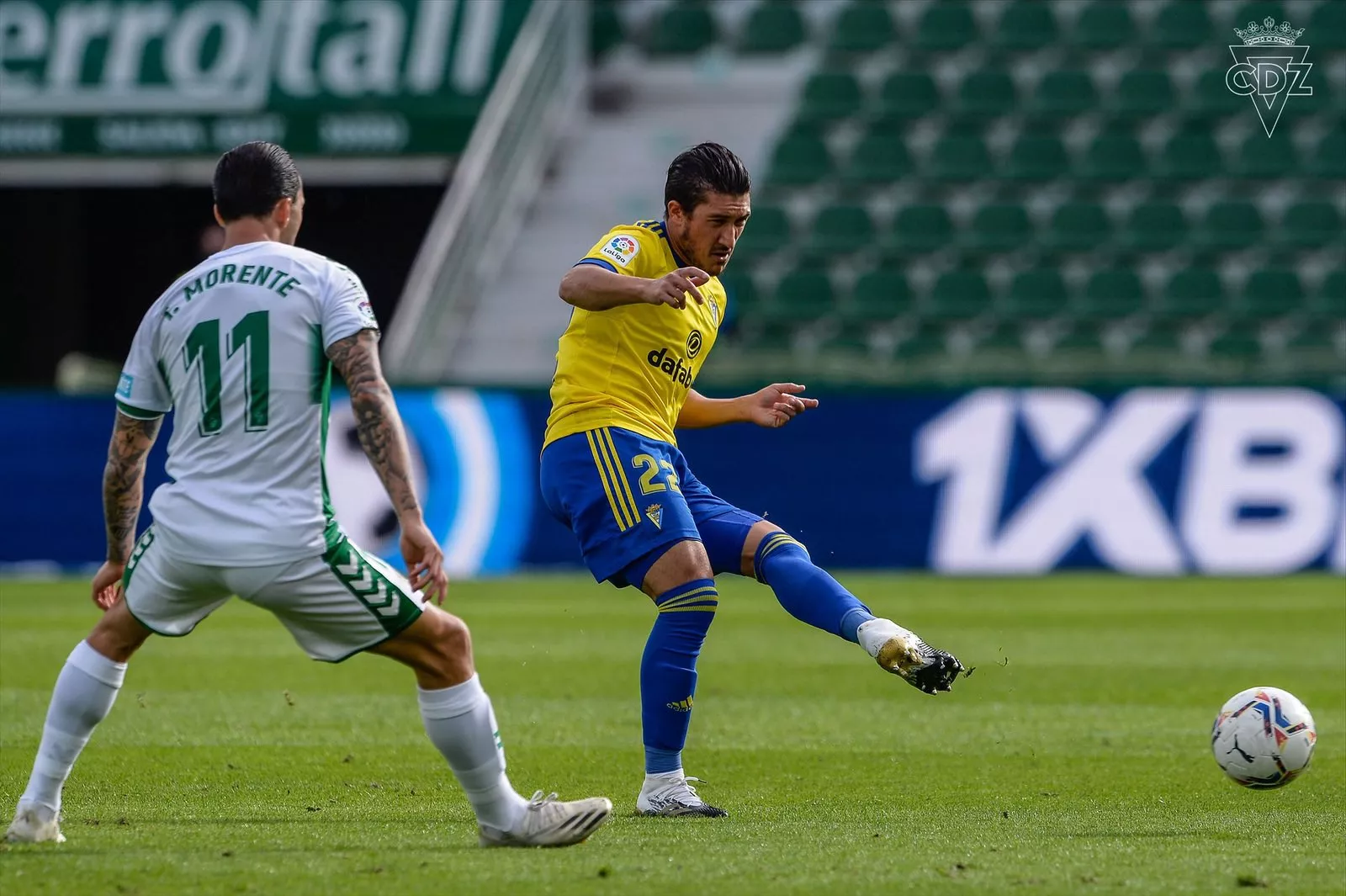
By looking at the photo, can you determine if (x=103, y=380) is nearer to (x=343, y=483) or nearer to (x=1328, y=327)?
(x=343, y=483)

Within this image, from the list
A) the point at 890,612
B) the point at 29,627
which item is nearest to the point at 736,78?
the point at 890,612

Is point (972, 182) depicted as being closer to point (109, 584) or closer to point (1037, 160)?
point (1037, 160)

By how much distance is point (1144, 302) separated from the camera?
762 inches

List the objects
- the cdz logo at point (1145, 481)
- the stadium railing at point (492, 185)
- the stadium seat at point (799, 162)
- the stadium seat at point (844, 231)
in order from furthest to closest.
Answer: the stadium seat at point (799, 162) < the stadium seat at point (844, 231) < the stadium railing at point (492, 185) < the cdz logo at point (1145, 481)

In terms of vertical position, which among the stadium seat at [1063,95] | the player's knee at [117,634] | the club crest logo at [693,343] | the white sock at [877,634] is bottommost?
the player's knee at [117,634]

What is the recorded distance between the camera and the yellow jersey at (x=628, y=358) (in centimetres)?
584

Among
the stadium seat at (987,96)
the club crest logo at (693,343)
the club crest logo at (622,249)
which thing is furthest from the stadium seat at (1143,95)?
the club crest logo at (622,249)

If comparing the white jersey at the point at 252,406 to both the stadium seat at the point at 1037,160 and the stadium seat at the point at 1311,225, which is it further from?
the stadium seat at the point at 1311,225

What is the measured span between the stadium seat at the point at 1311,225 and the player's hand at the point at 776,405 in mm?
14886

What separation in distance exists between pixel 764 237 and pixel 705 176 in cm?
1444

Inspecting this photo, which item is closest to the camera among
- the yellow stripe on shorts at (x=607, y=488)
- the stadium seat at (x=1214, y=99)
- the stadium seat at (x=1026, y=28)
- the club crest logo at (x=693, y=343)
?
the yellow stripe on shorts at (x=607, y=488)

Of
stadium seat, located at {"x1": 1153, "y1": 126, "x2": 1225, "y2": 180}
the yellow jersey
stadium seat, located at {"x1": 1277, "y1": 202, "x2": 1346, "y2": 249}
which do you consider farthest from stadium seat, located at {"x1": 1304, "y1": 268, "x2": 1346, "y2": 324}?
the yellow jersey

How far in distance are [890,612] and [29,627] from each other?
552 cm

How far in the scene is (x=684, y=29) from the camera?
21.8m
